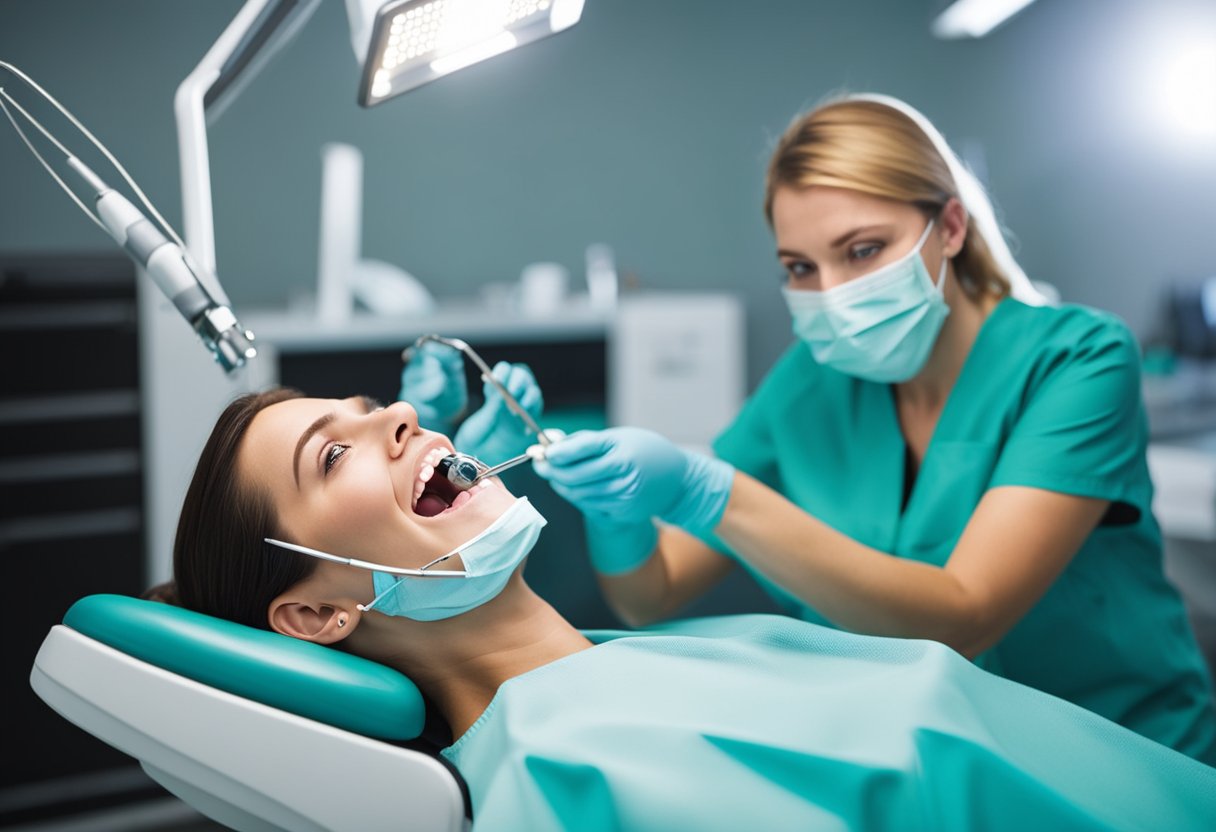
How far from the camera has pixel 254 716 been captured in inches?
36.7

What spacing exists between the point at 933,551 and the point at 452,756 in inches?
26.9

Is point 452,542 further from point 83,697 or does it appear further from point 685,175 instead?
point 685,175

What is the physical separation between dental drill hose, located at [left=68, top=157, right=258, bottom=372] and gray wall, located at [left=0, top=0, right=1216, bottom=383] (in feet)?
6.41

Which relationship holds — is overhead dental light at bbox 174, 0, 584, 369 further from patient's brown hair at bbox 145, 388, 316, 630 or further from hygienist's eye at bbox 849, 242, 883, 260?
hygienist's eye at bbox 849, 242, 883, 260

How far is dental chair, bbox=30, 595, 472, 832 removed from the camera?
3.03 feet

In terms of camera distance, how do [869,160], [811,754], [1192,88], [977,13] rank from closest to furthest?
[811,754]
[869,160]
[977,13]
[1192,88]

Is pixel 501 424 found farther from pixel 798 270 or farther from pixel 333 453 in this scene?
pixel 798 270

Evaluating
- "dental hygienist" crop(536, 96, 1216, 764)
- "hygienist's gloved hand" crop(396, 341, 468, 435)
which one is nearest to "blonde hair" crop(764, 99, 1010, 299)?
"dental hygienist" crop(536, 96, 1216, 764)

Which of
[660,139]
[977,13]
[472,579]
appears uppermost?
[977,13]

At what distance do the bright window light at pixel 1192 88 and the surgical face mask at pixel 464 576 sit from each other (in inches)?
158

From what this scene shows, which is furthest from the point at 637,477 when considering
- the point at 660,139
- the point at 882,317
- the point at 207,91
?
the point at 660,139

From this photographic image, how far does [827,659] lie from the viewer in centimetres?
111

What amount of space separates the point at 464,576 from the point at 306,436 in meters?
0.24

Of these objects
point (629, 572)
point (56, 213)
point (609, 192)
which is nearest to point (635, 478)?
point (629, 572)
